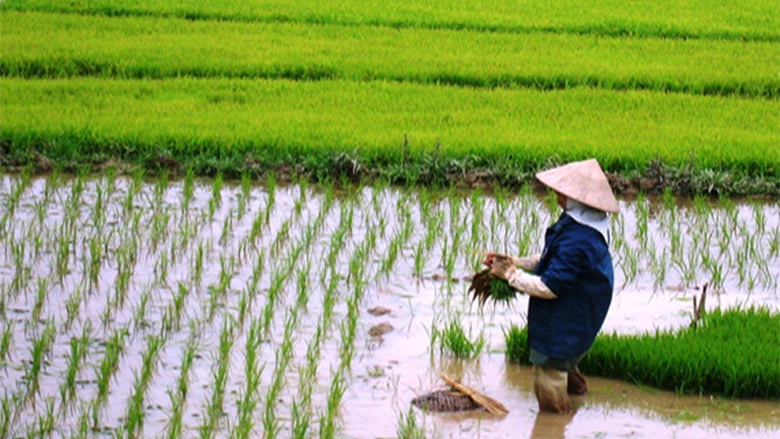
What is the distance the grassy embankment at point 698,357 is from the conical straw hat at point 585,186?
665 millimetres

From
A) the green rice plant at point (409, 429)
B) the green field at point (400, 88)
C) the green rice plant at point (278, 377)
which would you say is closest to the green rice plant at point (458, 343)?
the green rice plant at point (278, 377)

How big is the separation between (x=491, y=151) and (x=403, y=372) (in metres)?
3.58

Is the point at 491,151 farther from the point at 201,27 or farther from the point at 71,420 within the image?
the point at 201,27

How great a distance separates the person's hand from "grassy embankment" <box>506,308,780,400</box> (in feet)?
1.92

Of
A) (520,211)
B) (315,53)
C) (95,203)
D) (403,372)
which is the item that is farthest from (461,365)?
(315,53)

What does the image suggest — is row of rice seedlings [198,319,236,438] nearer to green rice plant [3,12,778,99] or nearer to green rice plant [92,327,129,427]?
green rice plant [92,327,129,427]

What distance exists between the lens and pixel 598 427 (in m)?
4.00

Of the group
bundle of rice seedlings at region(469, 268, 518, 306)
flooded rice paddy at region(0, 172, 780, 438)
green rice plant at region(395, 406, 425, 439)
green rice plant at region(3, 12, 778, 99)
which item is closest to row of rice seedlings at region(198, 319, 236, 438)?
flooded rice paddy at region(0, 172, 780, 438)

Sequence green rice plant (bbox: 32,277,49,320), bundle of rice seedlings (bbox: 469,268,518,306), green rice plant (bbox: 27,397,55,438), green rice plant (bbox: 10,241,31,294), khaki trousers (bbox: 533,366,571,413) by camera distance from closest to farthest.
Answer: green rice plant (bbox: 27,397,55,438) < khaki trousers (bbox: 533,366,571,413) < bundle of rice seedlings (bbox: 469,268,518,306) < green rice plant (bbox: 32,277,49,320) < green rice plant (bbox: 10,241,31,294)

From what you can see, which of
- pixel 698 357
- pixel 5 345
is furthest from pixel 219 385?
pixel 698 357

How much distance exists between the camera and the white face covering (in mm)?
4008

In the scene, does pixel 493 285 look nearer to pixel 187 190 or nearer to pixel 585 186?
pixel 585 186

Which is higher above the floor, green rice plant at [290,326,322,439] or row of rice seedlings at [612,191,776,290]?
row of rice seedlings at [612,191,776,290]

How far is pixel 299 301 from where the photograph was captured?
5.19 metres
